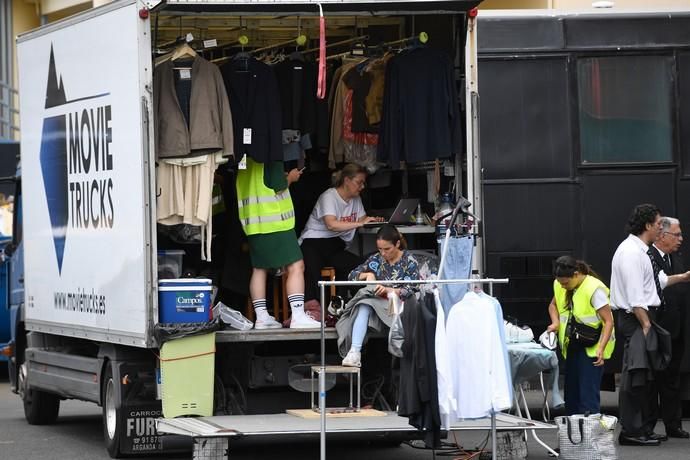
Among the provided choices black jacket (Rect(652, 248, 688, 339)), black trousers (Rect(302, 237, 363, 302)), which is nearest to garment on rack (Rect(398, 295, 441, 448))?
black trousers (Rect(302, 237, 363, 302))

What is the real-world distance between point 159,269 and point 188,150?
943mm

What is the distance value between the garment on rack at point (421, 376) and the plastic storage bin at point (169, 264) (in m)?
2.37

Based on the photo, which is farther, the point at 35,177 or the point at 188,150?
the point at 35,177

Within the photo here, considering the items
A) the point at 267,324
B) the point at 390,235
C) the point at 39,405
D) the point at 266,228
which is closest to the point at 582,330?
the point at 390,235

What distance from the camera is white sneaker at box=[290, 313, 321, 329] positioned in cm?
1231

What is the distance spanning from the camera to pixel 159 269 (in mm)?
12078

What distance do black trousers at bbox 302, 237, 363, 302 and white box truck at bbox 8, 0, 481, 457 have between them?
716 mm

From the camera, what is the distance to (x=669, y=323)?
13523mm

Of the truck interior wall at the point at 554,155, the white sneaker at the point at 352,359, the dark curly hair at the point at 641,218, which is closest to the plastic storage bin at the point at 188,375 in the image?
the white sneaker at the point at 352,359

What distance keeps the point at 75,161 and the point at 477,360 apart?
13.5 feet

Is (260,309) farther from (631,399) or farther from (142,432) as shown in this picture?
(631,399)

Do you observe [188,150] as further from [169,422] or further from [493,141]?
[493,141]

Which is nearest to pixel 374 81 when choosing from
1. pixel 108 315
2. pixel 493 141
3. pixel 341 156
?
pixel 341 156

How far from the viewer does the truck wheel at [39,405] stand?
15195mm
